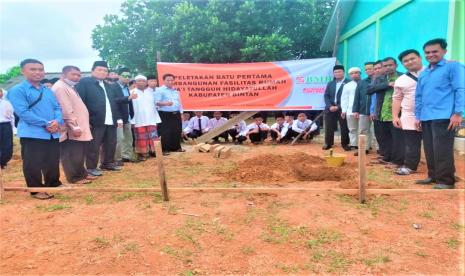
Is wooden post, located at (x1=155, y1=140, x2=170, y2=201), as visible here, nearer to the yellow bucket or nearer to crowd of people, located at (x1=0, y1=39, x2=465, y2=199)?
crowd of people, located at (x1=0, y1=39, x2=465, y2=199)

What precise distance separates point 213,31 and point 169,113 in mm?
6118

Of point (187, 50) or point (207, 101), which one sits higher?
point (187, 50)

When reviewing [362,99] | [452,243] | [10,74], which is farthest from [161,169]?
[10,74]

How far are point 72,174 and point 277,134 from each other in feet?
16.3

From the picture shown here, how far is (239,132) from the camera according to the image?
8805 mm

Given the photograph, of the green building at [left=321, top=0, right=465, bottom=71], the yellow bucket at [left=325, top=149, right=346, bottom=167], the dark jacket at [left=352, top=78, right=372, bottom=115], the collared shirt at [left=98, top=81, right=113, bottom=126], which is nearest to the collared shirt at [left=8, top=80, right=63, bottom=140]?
the collared shirt at [left=98, top=81, right=113, bottom=126]

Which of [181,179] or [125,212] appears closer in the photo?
[125,212]

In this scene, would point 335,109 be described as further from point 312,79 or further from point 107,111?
point 107,111

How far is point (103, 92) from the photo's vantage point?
17.9ft

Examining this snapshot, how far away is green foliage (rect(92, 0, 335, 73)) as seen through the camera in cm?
1240

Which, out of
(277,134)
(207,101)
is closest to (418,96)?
(277,134)

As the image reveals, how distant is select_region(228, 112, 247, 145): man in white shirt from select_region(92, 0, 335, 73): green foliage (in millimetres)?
4108

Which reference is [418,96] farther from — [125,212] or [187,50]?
[187,50]

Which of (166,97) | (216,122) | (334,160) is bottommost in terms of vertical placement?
(334,160)
